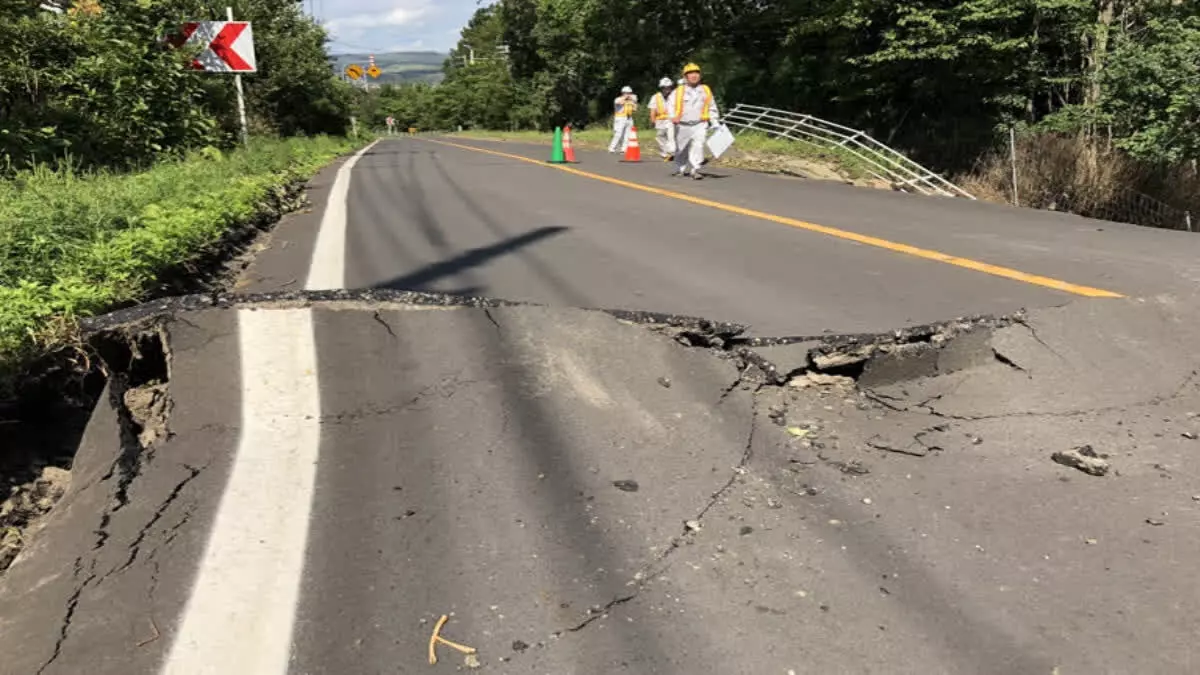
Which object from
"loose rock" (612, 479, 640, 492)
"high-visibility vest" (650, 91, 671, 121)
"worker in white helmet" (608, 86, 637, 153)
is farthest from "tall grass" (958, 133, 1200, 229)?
"loose rock" (612, 479, 640, 492)

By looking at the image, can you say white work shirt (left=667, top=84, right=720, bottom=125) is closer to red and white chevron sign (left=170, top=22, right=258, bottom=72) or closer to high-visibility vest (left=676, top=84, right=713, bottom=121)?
high-visibility vest (left=676, top=84, right=713, bottom=121)

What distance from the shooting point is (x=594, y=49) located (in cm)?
4678

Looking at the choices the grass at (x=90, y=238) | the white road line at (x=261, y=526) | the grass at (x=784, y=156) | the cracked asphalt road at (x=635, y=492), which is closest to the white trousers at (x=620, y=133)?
the grass at (x=784, y=156)

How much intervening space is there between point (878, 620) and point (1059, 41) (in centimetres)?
2039

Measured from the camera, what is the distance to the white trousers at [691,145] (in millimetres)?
13039

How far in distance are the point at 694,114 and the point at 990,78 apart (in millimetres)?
9845

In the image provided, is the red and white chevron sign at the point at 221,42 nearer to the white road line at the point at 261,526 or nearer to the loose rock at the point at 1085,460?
the white road line at the point at 261,526

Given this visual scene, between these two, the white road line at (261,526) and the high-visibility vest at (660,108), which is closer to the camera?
the white road line at (261,526)

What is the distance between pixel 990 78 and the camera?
62.5ft

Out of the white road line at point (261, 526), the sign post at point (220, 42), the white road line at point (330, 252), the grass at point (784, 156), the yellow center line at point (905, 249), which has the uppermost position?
the sign post at point (220, 42)

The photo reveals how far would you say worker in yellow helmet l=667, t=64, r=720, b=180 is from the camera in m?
12.9

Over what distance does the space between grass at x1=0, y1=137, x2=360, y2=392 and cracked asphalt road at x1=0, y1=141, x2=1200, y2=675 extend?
1.52 feet

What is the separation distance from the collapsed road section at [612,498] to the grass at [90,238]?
35 cm

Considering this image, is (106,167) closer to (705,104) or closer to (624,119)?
(705,104)
